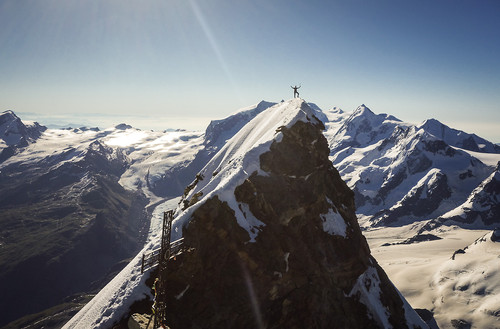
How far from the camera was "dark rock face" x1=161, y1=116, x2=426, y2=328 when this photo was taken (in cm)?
3078

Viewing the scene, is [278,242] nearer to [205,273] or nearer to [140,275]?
[205,273]

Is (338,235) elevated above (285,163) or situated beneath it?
situated beneath

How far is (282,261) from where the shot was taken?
35.7m

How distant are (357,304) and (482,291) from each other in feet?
438

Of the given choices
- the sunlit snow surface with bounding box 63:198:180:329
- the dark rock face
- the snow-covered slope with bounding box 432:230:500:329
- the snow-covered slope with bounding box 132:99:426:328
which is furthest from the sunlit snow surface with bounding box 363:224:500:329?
the sunlit snow surface with bounding box 63:198:180:329

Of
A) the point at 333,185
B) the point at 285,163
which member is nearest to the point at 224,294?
the point at 285,163

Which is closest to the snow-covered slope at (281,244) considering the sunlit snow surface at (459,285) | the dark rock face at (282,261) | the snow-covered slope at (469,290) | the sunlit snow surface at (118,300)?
the dark rock face at (282,261)

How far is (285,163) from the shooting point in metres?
41.4

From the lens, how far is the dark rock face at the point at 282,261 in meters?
30.8

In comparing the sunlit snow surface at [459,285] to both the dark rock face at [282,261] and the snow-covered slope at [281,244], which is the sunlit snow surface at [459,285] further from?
the dark rock face at [282,261]

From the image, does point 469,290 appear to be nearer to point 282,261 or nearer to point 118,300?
point 282,261

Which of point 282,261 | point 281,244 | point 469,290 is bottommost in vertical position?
point 469,290

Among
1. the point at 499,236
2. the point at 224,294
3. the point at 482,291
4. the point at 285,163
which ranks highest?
the point at 285,163

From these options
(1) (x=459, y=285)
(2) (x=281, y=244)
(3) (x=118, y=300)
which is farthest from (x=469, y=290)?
(3) (x=118, y=300)
